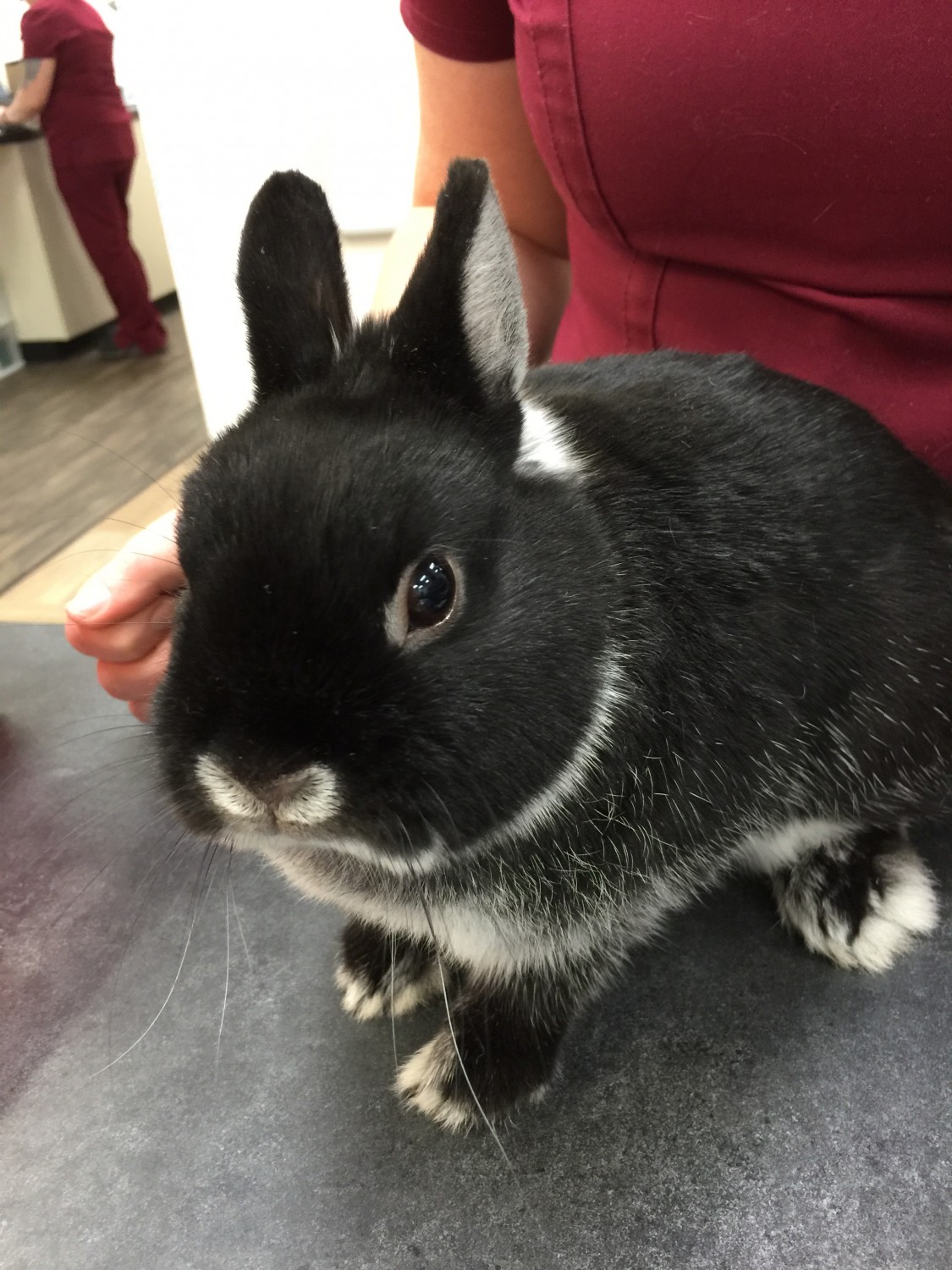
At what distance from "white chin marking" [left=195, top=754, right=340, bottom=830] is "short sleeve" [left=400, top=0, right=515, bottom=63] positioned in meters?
0.93

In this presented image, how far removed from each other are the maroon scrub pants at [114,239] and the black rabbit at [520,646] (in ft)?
4.17

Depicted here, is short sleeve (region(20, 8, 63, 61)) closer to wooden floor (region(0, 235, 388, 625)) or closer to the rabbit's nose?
wooden floor (region(0, 235, 388, 625))

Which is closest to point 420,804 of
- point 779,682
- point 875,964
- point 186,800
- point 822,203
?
point 186,800

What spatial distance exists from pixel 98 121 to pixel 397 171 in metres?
0.53

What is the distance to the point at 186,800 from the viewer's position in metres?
0.55

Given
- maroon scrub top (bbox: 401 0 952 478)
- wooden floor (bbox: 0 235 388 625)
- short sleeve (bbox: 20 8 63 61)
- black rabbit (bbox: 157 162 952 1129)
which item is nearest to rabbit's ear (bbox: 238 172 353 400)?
black rabbit (bbox: 157 162 952 1129)

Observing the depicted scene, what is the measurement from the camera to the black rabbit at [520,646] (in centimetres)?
51

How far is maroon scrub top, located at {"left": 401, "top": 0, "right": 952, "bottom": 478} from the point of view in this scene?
0.74m

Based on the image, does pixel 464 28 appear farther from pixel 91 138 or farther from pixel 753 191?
pixel 91 138

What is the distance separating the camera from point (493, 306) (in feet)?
1.94

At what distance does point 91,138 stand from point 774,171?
1343 millimetres

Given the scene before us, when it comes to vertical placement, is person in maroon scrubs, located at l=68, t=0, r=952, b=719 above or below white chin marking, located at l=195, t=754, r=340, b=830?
above

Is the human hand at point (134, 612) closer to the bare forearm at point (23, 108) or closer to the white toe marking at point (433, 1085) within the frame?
the white toe marking at point (433, 1085)

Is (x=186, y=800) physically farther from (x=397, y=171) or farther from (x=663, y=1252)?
(x=397, y=171)
